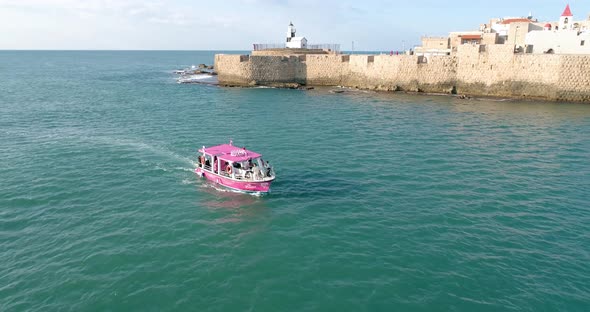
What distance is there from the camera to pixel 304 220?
19297mm

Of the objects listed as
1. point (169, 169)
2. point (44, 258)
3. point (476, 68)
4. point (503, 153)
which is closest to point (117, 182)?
point (169, 169)

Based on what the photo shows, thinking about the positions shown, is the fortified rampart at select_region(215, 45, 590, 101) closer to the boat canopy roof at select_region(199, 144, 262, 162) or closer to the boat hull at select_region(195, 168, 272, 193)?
the boat canopy roof at select_region(199, 144, 262, 162)

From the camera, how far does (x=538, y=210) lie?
20391mm

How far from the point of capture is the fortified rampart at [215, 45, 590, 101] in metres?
49.9

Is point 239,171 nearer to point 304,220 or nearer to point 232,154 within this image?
point 232,154

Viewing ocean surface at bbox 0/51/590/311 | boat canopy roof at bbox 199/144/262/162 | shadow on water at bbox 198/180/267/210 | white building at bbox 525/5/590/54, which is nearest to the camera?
ocean surface at bbox 0/51/590/311

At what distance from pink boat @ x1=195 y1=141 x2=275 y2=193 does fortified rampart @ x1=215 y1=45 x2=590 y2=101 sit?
43.5m

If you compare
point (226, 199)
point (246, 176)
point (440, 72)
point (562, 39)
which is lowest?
point (226, 199)

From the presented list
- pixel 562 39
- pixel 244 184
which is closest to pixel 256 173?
pixel 244 184

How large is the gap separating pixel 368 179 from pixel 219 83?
52861mm

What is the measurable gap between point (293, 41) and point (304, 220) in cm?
7114

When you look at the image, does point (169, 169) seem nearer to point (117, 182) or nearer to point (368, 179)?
point (117, 182)

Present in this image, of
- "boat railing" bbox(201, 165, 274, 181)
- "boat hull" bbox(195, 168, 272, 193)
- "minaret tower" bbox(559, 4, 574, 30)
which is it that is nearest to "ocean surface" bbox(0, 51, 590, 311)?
"boat hull" bbox(195, 168, 272, 193)

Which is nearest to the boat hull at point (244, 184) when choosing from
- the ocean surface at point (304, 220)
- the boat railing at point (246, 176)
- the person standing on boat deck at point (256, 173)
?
the boat railing at point (246, 176)
